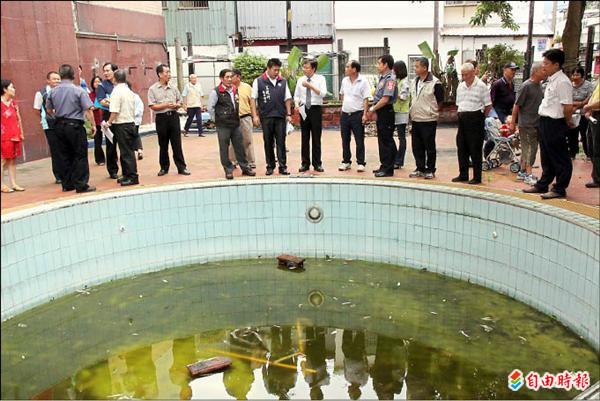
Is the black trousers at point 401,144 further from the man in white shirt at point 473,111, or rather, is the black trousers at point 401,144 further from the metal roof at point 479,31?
the metal roof at point 479,31

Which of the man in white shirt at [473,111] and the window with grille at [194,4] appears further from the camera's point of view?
the window with grille at [194,4]

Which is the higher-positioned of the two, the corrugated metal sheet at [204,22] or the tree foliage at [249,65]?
the corrugated metal sheet at [204,22]

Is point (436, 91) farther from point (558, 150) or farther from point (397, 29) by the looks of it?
point (397, 29)

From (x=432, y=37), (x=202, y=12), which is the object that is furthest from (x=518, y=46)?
(x=202, y=12)

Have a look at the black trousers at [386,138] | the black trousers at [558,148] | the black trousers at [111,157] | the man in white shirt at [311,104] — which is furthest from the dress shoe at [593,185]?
the black trousers at [111,157]

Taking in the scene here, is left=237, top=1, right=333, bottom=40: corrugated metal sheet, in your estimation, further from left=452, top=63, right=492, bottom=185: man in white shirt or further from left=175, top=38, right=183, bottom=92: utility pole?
left=452, top=63, right=492, bottom=185: man in white shirt

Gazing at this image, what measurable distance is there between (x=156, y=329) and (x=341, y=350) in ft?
5.18

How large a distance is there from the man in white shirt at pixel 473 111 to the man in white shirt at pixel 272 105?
7.13ft

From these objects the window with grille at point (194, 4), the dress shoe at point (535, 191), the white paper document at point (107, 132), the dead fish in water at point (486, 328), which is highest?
the window with grille at point (194, 4)

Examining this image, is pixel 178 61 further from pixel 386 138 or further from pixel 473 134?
pixel 473 134

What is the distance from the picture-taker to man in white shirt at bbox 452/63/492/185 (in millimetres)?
6504

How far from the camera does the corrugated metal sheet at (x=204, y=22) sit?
2239 centimetres

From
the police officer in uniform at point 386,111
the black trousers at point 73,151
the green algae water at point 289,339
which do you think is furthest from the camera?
the police officer in uniform at point 386,111

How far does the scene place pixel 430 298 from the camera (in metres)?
5.32
